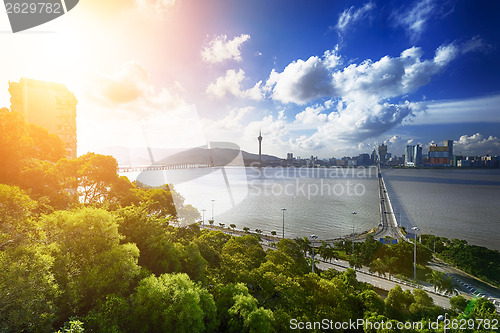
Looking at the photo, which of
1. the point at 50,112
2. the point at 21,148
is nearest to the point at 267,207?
the point at 50,112

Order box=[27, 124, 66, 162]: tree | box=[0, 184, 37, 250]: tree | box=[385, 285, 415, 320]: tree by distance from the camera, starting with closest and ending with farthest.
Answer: box=[0, 184, 37, 250]: tree → box=[385, 285, 415, 320]: tree → box=[27, 124, 66, 162]: tree

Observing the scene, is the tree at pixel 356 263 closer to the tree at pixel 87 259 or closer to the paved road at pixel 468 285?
the paved road at pixel 468 285

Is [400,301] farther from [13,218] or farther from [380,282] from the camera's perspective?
[13,218]

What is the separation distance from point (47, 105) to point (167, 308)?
907 inches

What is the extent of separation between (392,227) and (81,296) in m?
38.7

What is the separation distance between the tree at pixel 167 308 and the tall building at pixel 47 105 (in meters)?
16.7

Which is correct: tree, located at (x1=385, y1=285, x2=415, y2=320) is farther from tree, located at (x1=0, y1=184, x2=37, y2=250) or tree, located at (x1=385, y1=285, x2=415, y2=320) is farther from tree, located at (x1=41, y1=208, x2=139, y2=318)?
tree, located at (x1=0, y1=184, x2=37, y2=250)

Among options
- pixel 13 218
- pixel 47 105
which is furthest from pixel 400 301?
pixel 47 105

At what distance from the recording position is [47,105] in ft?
66.2

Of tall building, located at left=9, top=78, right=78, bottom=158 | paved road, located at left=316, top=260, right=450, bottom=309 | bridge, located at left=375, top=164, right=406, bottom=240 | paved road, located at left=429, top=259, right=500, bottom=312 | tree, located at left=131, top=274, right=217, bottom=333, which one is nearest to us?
tree, located at left=131, top=274, right=217, bottom=333

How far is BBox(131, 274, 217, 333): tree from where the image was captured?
240 inches

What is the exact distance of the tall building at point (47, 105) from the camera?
19.3 meters

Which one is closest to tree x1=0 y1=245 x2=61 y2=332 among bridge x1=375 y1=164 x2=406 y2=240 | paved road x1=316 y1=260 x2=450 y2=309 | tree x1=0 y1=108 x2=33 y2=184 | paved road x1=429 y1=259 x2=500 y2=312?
tree x1=0 y1=108 x2=33 y2=184

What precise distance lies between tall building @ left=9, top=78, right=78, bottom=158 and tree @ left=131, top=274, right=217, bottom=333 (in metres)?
16.7
